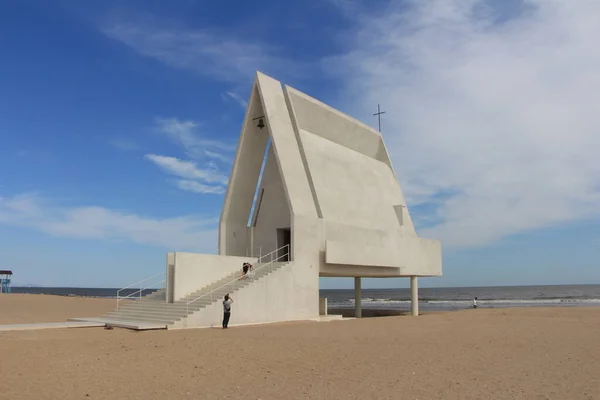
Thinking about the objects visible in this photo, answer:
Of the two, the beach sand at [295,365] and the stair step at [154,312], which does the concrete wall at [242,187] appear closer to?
the stair step at [154,312]

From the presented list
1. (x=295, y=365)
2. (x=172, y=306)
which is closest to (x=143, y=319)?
(x=172, y=306)

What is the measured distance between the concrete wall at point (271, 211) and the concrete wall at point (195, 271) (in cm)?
400

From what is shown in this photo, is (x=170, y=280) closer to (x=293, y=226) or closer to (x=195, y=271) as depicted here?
(x=195, y=271)

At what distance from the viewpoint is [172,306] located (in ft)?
50.0

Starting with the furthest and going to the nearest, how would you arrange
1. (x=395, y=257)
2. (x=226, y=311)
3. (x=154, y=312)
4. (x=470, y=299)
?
(x=470, y=299), (x=395, y=257), (x=154, y=312), (x=226, y=311)

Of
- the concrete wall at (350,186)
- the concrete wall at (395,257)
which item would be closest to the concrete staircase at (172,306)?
the concrete wall at (395,257)

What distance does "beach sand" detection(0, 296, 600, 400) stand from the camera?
660cm

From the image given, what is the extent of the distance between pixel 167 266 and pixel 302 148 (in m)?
6.91

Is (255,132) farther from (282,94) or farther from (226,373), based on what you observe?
(226,373)

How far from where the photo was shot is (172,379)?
7.28 metres

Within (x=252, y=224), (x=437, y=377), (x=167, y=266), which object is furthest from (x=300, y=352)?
(x=252, y=224)

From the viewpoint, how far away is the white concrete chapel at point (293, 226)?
15938 millimetres

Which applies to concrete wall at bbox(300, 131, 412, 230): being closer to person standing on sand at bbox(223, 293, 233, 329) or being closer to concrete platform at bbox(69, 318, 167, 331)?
person standing on sand at bbox(223, 293, 233, 329)

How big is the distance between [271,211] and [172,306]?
718 cm
